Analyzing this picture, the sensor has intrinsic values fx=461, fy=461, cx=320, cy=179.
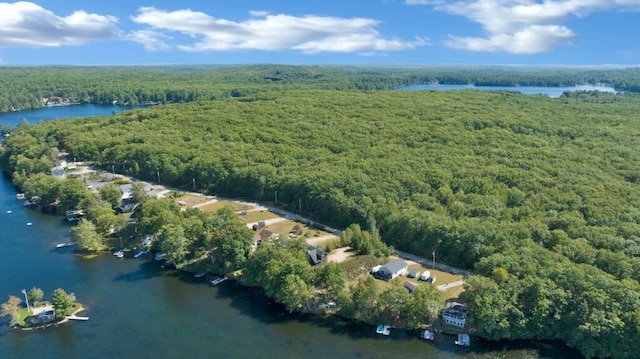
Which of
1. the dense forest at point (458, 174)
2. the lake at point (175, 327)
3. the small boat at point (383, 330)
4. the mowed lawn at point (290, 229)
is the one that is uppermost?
the dense forest at point (458, 174)

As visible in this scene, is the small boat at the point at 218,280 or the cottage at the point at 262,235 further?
the cottage at the point at 262,235

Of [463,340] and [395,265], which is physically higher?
[395,265]

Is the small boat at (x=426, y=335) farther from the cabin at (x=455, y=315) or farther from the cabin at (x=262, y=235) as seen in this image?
the cabin at (x=262, y=235)

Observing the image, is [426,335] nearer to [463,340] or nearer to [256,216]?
[463,340]

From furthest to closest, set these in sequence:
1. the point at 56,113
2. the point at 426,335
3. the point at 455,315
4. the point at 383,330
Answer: the point at 56,113 < the point at 383,330 < the point at 455,315 < the point at 426,335

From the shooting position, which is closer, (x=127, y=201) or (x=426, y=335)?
(x=426, y=335)

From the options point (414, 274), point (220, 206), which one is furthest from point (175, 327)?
point (220, 206)

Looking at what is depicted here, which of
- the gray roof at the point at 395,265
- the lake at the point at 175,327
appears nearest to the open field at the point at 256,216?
the lake at the point at 175,327

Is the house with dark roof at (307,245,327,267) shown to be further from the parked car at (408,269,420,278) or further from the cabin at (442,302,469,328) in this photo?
the cabin at (442,302,469,328)
